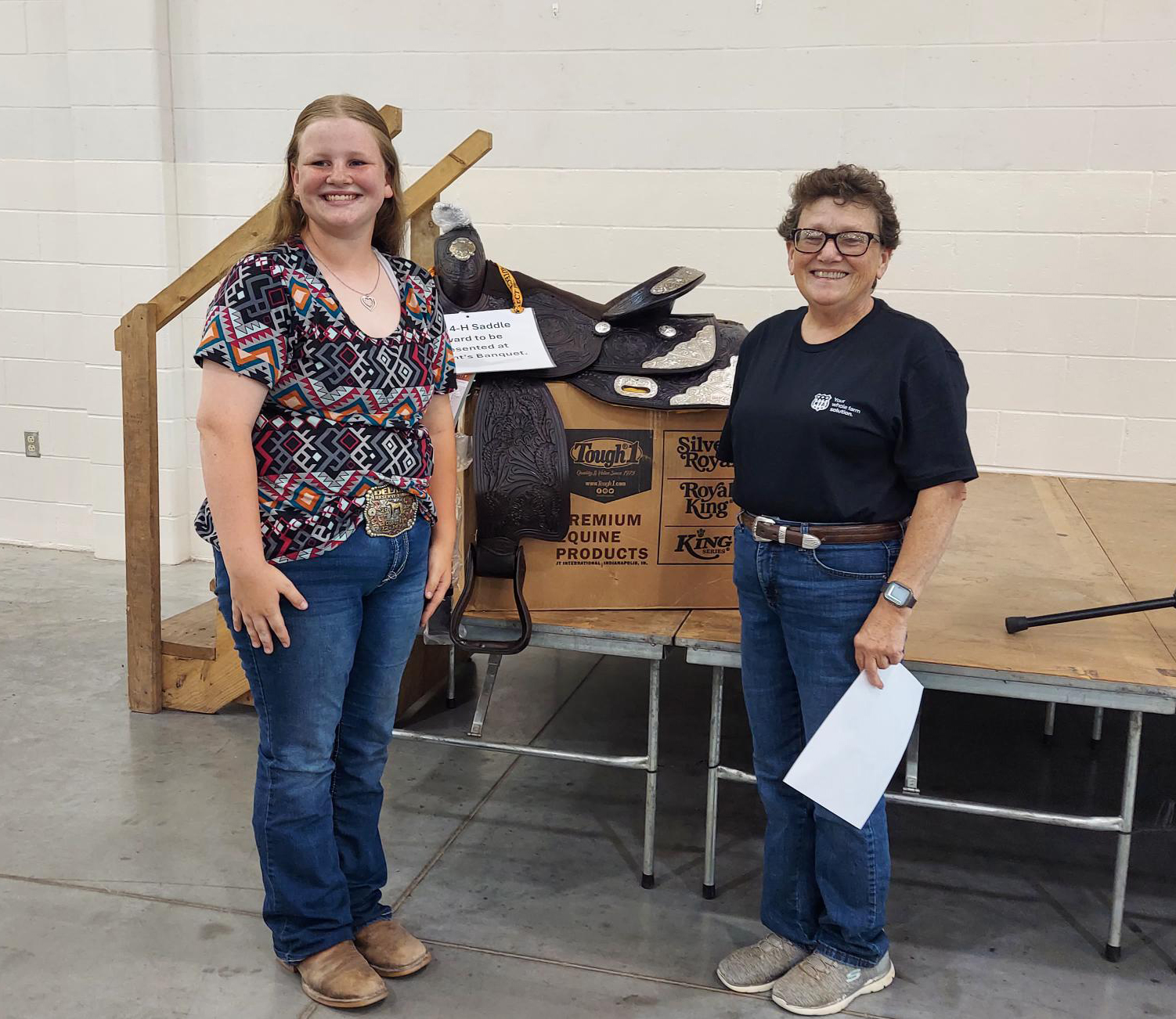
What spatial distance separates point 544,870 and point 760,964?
568mm

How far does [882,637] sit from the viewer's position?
5.54 feet

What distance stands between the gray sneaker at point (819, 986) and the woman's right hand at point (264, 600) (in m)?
1.03

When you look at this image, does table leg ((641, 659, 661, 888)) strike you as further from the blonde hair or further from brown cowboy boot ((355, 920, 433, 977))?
the blonde hair

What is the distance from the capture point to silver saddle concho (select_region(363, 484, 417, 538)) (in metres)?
1.70

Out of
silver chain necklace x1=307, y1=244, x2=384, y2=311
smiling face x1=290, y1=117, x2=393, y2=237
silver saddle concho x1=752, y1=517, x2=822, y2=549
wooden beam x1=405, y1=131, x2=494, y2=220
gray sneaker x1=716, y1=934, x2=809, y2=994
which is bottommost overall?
gray sneaker x1=716, y1=934, x2=809, y2=994

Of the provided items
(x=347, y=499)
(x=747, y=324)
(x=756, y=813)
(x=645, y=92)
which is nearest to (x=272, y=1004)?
(x=347, y=499)

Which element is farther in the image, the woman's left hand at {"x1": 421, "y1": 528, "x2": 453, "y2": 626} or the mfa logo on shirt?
the woman's left hand at {"x1": 421, "y1": 528, "x2": 453, "y2": 626}

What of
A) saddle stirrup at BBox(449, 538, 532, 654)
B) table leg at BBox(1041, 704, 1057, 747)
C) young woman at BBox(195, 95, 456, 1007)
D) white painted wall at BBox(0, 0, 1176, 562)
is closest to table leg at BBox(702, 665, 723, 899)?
saddle stirrup at BBox(449, 538, 532, 654)

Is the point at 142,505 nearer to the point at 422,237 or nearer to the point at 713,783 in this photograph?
the point at 422,237

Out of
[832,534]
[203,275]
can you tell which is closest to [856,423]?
[832,534]

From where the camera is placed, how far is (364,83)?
13.8 ft

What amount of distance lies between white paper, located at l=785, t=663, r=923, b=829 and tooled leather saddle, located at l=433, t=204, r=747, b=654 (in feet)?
2.26

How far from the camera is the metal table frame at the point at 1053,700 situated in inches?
76.4

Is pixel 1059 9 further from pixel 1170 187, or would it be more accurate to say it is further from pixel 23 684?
pixel 23 684
